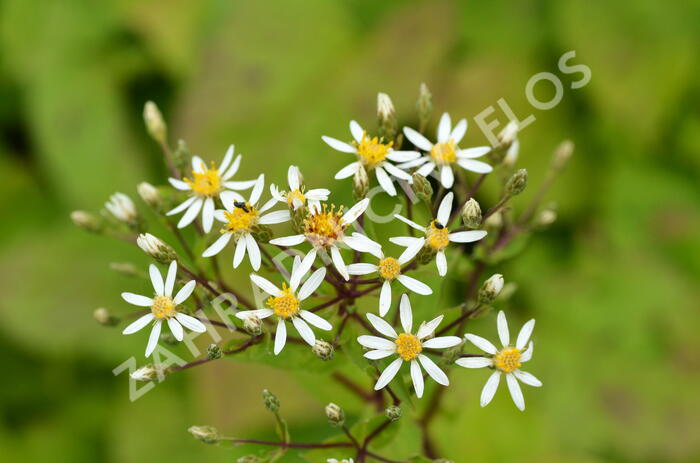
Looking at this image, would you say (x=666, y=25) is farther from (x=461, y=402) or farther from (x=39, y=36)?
(x=39, y=36)

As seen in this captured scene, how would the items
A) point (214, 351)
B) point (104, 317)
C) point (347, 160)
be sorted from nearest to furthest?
point (214, 351), point (104, 317), point (347, 160)

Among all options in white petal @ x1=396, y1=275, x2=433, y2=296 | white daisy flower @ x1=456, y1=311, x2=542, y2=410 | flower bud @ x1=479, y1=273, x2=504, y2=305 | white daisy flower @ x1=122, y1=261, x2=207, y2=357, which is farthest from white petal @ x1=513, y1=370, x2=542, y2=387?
white daisy flower @ x1=122, y1=261, x2=207, y2=357

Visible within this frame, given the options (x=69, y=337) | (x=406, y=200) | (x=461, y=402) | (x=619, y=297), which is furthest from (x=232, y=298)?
(x=619, y=297)

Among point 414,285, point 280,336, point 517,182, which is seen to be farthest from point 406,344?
point 517,182

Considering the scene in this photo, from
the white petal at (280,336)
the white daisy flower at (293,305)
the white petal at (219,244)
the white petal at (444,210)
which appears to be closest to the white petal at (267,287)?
the white daisy flower at (293,305)

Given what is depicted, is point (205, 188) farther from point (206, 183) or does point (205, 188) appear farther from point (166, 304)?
point (166, 304)

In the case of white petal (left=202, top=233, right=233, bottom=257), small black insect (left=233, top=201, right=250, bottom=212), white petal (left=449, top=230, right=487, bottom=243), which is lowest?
white petal (left=449, top=230, right=487, bottom=243)

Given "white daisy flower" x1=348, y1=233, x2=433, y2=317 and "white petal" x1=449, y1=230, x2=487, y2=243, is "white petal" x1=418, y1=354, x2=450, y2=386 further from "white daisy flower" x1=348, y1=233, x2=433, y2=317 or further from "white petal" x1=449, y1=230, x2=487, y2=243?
"white petal" x1=449, y1=230, x2=487, y2=243
